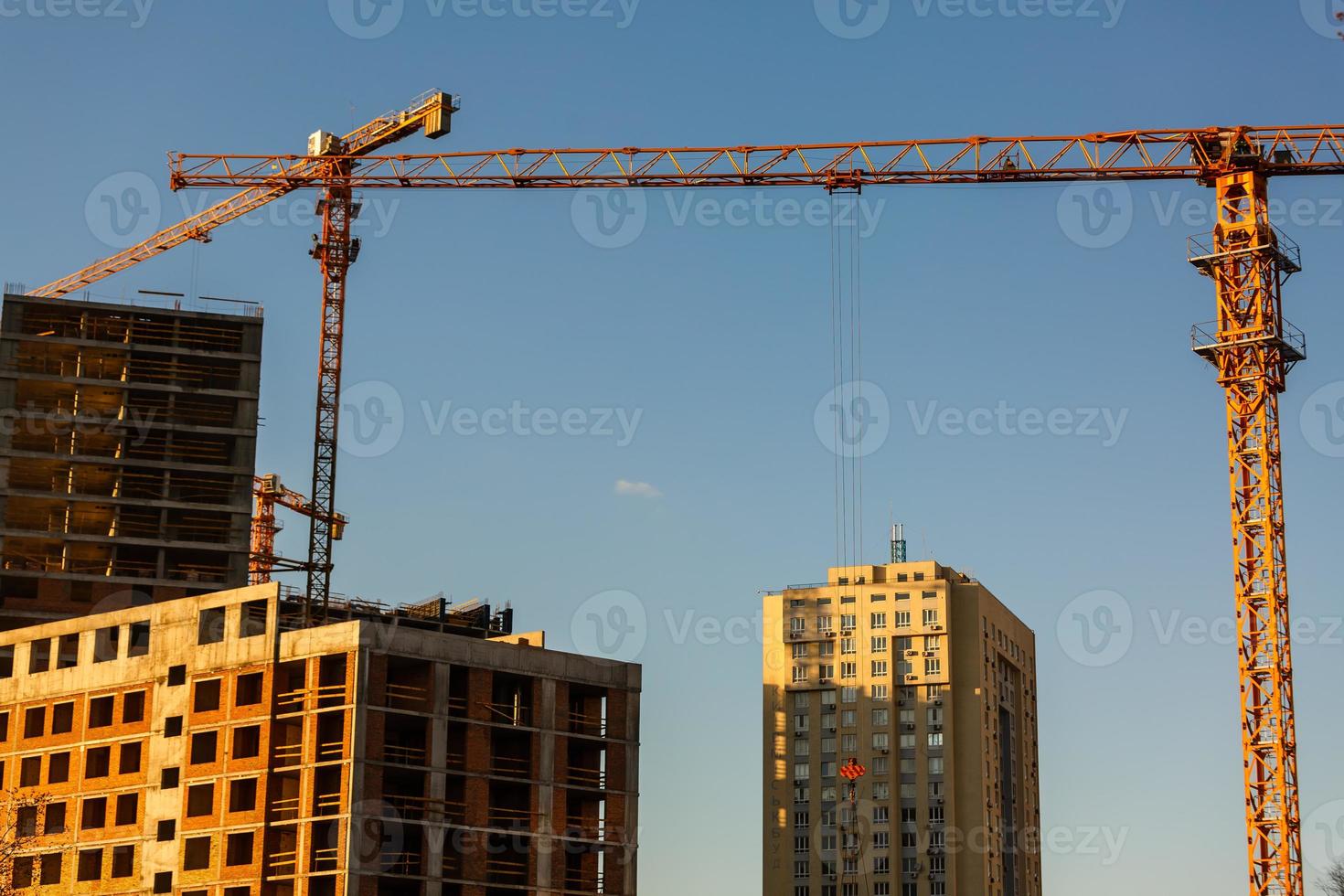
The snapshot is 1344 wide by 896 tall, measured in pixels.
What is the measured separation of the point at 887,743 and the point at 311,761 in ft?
323

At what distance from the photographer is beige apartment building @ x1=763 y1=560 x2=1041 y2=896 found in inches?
7352

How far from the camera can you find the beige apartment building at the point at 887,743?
613ft

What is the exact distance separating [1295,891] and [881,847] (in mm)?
84173

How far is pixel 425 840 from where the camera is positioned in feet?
332

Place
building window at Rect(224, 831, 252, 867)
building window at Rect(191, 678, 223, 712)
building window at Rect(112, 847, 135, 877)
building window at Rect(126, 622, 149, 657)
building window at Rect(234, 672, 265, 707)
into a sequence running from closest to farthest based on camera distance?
building window at Rect(224, 831, 252, 867), building window at Rect(234, 672, 265, 707), building window at Rect(112, 847, 135, 877), building window at Rect(191, 678, 223, 712), building window at Rect(126, 622, 149, 657)

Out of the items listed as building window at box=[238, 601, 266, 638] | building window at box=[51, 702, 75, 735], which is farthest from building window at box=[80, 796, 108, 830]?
building window at box=[238, 601, 266, 638]

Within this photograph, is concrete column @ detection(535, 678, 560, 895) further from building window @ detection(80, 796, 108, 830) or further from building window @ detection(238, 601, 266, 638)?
building window @ detection(80, 796, 108, 830)

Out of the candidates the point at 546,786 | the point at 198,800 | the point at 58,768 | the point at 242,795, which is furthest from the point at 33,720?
the point at 546,786

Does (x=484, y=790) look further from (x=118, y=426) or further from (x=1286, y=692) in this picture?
(x=118, y=426)

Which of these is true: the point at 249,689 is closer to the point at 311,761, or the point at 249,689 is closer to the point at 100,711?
the point at 311,761

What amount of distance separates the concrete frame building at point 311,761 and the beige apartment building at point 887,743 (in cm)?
8066

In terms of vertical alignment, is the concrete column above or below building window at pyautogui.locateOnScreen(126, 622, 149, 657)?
below

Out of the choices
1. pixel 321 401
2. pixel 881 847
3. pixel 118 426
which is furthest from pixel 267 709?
pixel 881 847

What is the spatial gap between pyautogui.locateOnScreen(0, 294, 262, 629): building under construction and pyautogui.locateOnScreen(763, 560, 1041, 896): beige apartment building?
205 ft
